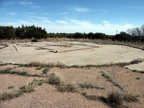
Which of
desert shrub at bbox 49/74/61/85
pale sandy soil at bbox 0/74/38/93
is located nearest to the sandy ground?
pale sandy soil at bbox 0/74/38/93

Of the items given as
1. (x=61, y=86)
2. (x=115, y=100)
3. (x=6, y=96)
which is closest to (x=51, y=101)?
(x=61, y=86)

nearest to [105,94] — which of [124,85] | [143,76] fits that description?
[124,85]

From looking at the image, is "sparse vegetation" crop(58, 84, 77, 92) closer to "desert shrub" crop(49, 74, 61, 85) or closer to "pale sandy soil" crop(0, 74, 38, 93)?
"desert shrub" crop(49, 74, 61, 85)

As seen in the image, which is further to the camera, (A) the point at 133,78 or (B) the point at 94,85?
(A) the point at 133,78

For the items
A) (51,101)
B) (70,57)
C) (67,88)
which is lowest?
(51,101)

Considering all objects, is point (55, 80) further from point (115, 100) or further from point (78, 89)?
point (115, 100)

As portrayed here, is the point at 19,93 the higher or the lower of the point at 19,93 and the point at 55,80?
the lower

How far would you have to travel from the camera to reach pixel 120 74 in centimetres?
520

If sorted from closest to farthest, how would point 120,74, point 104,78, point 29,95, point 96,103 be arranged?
point 96,103, point 29,95, point 104,78, point 120,74

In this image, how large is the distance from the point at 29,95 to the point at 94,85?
6.37 feet

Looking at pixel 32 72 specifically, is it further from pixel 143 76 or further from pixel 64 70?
pixel 143 76

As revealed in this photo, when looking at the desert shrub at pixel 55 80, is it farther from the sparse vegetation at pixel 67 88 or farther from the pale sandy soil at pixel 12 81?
the pale sandy soil at pixel 12 81

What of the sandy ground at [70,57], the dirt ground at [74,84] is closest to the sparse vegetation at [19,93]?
the dirt ground at [74,84]

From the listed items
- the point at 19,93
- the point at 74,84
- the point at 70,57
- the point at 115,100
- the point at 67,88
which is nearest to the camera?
the point at 115,100
